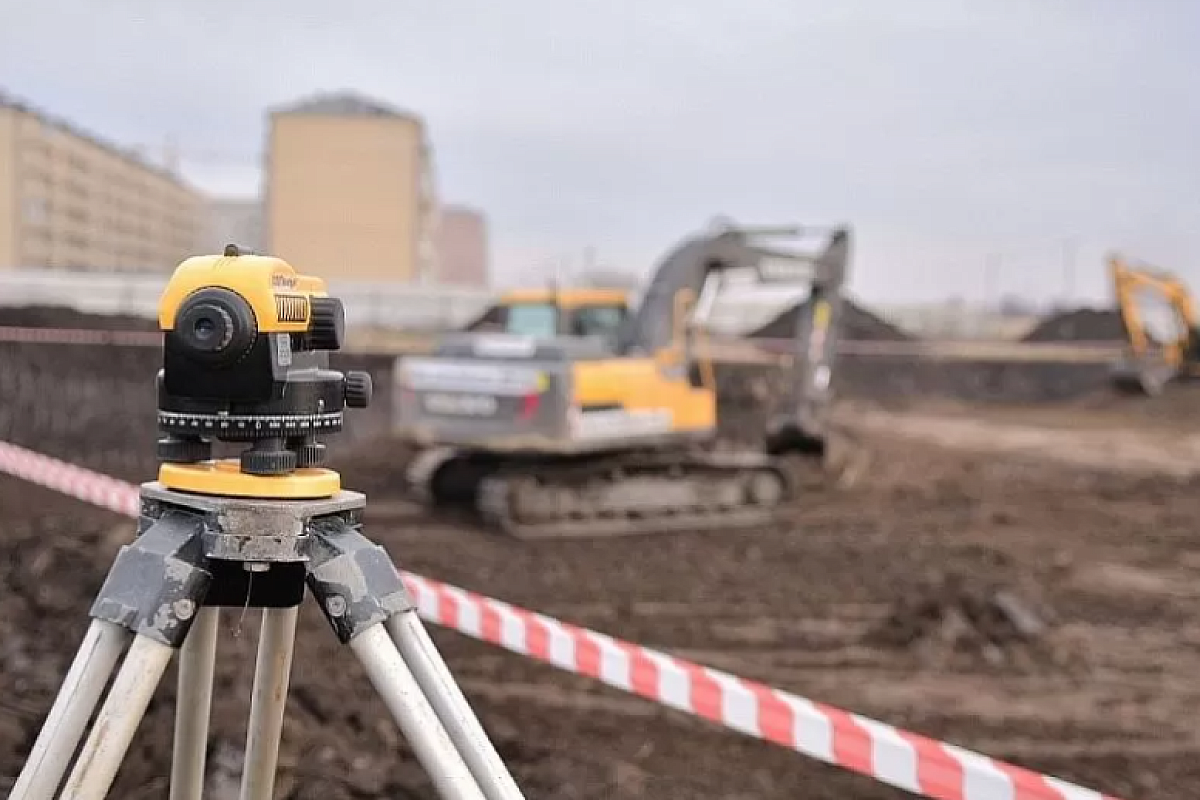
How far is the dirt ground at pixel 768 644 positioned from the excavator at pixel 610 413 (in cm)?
50

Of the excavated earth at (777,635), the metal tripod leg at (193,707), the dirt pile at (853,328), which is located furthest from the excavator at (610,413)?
the dirt pile at (853,328)

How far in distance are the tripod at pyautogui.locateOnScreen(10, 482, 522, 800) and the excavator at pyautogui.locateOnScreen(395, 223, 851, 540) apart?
794cm

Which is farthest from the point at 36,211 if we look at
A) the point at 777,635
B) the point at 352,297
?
the point at 777,635

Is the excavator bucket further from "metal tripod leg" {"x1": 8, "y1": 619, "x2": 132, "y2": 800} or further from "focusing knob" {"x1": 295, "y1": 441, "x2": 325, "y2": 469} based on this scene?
"metal tripod leg" {"x1": 8, "y1": 619, "x2": 132, "y2": 800}

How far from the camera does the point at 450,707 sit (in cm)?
221

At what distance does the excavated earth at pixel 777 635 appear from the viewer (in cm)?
456

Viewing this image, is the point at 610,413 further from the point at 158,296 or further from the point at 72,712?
the point at 72,712

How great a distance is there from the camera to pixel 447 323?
2456cm

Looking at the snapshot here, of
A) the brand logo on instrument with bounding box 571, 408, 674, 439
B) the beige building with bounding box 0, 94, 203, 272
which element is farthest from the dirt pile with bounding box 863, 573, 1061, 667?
the beige building with bounding box 0, 94, 203, 272

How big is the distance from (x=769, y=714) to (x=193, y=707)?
5.68 feet

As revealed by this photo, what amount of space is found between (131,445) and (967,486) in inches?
400

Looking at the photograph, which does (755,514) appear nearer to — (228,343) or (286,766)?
(286,766)

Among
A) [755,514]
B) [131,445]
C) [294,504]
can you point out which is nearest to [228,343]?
[294,504]

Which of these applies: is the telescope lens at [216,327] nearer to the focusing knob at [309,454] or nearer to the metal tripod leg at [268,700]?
the focusing knob at [309,454]
